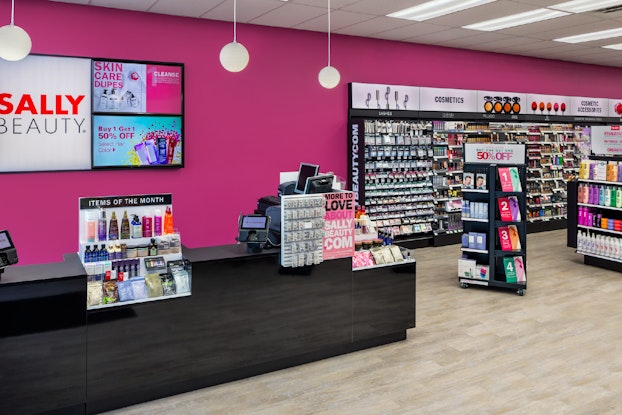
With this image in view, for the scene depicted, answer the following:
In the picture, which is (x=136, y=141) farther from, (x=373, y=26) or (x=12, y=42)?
(x=373, y=26)

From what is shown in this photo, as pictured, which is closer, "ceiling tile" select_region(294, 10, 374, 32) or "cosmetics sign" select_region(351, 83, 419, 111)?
"ceiling tile" select_region(294, 10, 374, 32)

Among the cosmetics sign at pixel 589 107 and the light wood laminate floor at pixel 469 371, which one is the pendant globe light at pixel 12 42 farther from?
the cosmetics sign at pixel 589 107

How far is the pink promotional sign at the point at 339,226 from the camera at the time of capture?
4.39 meters

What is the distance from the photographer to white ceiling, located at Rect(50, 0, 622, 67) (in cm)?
618

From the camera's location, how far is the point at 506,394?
3.79 meters

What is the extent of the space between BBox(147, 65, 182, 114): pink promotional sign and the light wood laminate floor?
3933 millimetres

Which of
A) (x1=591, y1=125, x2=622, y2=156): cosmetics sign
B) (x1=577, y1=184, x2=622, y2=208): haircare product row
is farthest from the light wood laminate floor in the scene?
(x1=591, y1=125, x2=622, y2=156): cosmetics sign

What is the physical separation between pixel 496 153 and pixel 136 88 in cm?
452

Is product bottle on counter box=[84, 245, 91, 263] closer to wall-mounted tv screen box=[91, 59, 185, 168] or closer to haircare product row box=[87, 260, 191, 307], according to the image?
haircare product row box=[87, 260, 191, 307]

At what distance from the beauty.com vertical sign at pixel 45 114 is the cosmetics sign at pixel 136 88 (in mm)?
144

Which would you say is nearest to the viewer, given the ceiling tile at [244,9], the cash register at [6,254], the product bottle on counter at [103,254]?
the cash register at [6,254]

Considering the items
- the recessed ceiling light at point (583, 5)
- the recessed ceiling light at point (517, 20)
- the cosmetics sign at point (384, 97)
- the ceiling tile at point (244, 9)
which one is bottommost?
the cosmetics sign at point (384, 97)

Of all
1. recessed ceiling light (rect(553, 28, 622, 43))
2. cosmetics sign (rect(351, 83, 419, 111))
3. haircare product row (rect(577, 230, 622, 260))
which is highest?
recessed ceiling light (rect(553, 28, 622, 43))

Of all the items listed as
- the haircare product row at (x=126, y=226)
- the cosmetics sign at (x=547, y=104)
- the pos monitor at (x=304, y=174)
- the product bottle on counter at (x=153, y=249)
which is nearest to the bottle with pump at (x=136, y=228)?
the haircare product row at (x=126, y=226)
